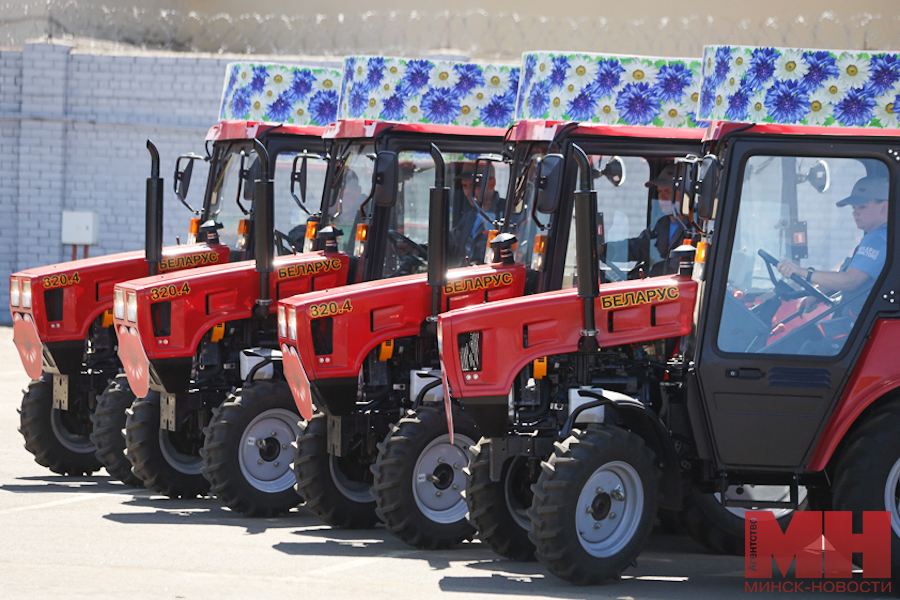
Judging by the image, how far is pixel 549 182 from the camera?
25.7ft

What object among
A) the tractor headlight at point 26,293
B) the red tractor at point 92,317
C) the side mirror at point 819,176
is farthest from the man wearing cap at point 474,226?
the tractor headlight at point 26,293

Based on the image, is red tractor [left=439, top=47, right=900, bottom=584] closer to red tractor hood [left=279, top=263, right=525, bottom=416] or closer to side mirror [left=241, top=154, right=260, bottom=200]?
red tractor hood [left=279, top=263, right=525, bottom=416]

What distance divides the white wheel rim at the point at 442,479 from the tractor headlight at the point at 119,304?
2.78 metres

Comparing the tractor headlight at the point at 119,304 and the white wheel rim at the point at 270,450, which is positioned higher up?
the tractor headlight at the point at 119,304

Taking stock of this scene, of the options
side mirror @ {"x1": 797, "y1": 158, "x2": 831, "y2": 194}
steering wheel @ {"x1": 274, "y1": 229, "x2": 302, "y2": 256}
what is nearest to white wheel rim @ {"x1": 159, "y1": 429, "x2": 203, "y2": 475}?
steering wheel @ {"x1": 274, "y1": 229, "x2": 302, "y2": 256}

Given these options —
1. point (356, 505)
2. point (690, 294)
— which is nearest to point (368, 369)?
point (356, 505)

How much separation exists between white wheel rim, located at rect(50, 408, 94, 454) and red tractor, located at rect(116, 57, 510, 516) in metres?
1.55

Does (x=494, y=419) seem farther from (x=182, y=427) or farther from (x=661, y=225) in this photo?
(x=182, y=427)

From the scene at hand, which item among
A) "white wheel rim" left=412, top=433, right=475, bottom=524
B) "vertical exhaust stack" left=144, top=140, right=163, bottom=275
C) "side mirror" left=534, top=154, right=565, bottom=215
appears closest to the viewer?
"side mirror" left=534, top=154, right=565, bottom=215

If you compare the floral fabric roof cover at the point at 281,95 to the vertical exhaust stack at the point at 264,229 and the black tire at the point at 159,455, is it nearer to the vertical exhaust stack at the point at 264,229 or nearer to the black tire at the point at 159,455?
the vertical exhaust stack at the point at 264,229

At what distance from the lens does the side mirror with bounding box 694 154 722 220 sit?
6812 millimetres

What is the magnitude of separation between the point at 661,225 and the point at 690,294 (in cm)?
135

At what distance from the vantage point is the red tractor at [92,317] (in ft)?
35.5

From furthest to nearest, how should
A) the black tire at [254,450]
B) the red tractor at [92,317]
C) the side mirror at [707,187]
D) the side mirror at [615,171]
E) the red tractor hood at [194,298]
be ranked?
1. the red tractor at [92,317]
2. the red tractor hood at [194,298]
3. the black tire at [254,450]
4. the side mirror at [615,171]
5. the side mirror at [707,187]
